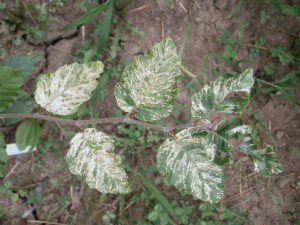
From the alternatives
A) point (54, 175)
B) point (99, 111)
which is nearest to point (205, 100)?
point (99, 111)

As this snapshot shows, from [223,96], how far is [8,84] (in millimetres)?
788

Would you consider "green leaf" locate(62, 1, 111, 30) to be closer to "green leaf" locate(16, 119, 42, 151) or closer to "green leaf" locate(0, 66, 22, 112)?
"green leaf" locate(16, 119, 42, 151)

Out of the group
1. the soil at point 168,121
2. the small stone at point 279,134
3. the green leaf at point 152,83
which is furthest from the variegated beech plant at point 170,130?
the small stone at point 279,134

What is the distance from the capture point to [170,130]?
1.33 m

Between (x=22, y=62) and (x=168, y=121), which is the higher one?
(x=22, y=62)

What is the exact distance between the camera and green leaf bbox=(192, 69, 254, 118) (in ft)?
3.95

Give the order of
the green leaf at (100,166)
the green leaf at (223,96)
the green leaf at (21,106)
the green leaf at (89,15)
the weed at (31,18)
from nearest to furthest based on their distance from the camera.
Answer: the green leaf at (223,96)
the green leaf at (100,166)
the green leaf at (21,106)
the green leaf at (89,15)
the weed at (31,18)

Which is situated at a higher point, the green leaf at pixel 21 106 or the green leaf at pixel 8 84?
the green leaf at pixel 8 84

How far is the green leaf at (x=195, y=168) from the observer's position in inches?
49.3

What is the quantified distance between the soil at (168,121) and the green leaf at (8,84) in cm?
79

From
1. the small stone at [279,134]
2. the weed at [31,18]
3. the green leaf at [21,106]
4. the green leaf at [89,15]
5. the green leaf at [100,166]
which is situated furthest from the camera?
the small stone at [279,134]

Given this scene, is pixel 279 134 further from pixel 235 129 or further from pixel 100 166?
pixel 100 166

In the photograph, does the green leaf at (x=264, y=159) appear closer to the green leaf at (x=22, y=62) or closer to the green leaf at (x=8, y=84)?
the green leaf at (x=8, y=84)

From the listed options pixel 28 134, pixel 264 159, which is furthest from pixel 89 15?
pixel 264 159
